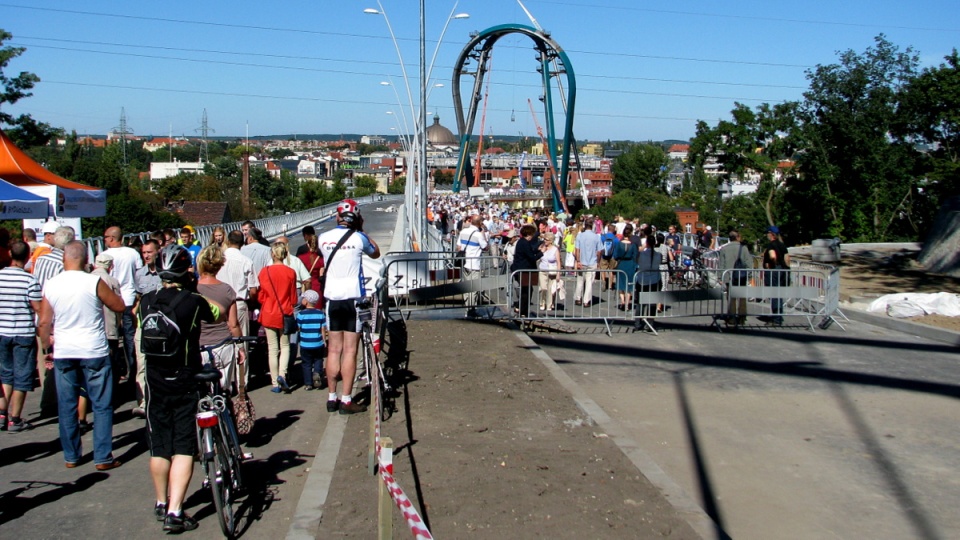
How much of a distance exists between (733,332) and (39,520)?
1185cm

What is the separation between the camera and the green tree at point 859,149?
145ft

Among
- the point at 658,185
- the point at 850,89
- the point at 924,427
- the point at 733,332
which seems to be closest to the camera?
the point at 924,427

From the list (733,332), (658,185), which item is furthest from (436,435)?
(658,185)

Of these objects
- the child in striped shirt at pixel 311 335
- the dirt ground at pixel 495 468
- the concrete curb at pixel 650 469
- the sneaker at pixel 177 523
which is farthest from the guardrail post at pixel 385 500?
the child in striped shirt at pixel 311 335

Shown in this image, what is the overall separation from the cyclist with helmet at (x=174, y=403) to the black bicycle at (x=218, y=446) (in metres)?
0.10

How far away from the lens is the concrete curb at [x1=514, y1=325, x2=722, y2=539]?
592 cm

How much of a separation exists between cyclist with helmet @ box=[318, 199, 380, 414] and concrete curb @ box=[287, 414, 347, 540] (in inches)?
21.6

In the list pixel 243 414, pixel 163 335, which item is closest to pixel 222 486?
pixel 163 335

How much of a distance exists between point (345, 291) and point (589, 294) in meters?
8.88

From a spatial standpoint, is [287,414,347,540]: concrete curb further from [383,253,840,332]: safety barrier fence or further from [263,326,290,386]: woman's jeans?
[383,253,840,332]: safety barrier fence

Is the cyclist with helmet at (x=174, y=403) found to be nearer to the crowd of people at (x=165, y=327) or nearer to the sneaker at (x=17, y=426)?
the crowd of people at (x=165, y=327)

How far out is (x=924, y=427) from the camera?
372 inches

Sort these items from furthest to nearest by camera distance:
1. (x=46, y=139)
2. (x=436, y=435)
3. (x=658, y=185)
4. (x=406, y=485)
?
(x=658, y=185)
(x=46, y=139)
(x=436, y=435)
(x=406, y=485)

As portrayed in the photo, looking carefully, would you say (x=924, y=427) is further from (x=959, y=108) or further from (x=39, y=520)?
(x=959, y=108)
